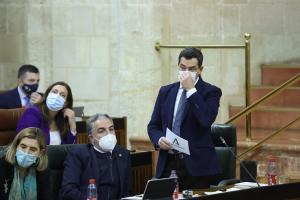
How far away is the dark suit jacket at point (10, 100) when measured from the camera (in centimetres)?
928

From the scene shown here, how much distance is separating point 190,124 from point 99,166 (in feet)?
2.51

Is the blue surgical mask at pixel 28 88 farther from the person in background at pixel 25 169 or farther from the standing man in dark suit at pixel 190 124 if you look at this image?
the person in background at pixel 25 169

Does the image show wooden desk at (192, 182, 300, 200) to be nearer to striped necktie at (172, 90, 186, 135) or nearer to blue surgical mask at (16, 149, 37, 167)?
striped necktie at (172, 90, 186, 135)

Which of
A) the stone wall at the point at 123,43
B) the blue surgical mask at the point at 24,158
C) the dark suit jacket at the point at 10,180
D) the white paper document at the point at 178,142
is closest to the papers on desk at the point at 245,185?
the white paper document at the point at 178,142

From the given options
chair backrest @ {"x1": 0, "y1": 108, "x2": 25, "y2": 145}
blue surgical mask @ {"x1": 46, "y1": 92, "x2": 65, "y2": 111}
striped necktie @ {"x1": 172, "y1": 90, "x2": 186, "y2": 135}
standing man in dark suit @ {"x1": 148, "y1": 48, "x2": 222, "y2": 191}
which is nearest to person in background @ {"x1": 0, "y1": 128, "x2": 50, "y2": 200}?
standing man in dark suit @ {"x1": 148, "y1": 48, "x2": 222, "y2": 191}

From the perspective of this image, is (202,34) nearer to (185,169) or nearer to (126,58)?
(126,58)

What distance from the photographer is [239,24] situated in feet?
40.3

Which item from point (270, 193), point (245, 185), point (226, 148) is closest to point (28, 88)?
point (226, 148)

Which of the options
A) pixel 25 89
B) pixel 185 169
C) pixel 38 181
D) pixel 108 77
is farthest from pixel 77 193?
pixel 108 77

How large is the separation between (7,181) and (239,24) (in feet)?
20.9

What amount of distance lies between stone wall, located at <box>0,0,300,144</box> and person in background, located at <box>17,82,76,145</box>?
11.9 feet

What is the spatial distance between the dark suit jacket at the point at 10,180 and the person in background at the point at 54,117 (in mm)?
1245

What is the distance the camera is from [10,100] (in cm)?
932

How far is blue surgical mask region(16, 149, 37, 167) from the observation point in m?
6.55
